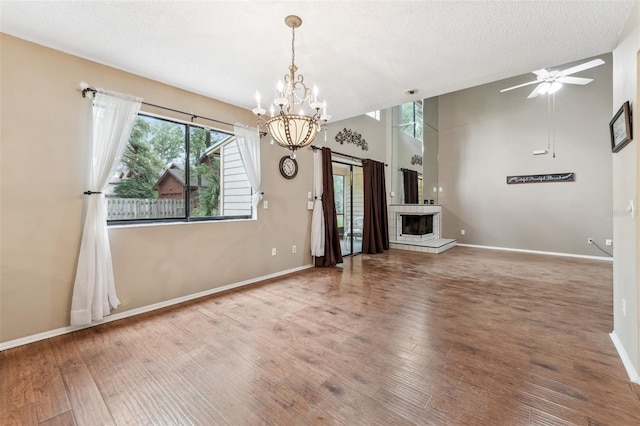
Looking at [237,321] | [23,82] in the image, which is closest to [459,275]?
[237,321]

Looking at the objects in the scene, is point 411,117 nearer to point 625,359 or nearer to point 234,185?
point 234,185

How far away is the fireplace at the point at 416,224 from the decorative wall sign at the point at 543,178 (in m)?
2.10

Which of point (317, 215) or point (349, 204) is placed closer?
point (317, 215)

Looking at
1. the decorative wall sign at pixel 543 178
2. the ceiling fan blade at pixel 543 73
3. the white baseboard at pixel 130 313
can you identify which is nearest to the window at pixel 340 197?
the white baseboard at pixel 130 313

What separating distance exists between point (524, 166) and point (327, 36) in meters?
6.37

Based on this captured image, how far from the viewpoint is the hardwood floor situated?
1565 mm

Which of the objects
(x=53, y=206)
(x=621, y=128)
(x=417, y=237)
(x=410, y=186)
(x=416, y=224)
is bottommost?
(x=417, y=237)

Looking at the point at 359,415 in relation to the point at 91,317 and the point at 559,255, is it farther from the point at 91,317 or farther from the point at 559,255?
the point at 559,255

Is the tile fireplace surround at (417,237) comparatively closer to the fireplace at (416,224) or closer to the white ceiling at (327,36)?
the fireplace at (416,224)

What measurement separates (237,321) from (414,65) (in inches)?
128

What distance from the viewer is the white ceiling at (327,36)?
1.99 meters

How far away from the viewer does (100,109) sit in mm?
2721

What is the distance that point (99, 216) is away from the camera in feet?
8.72

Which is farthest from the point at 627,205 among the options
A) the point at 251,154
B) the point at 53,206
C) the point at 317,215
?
the point at 53,206
